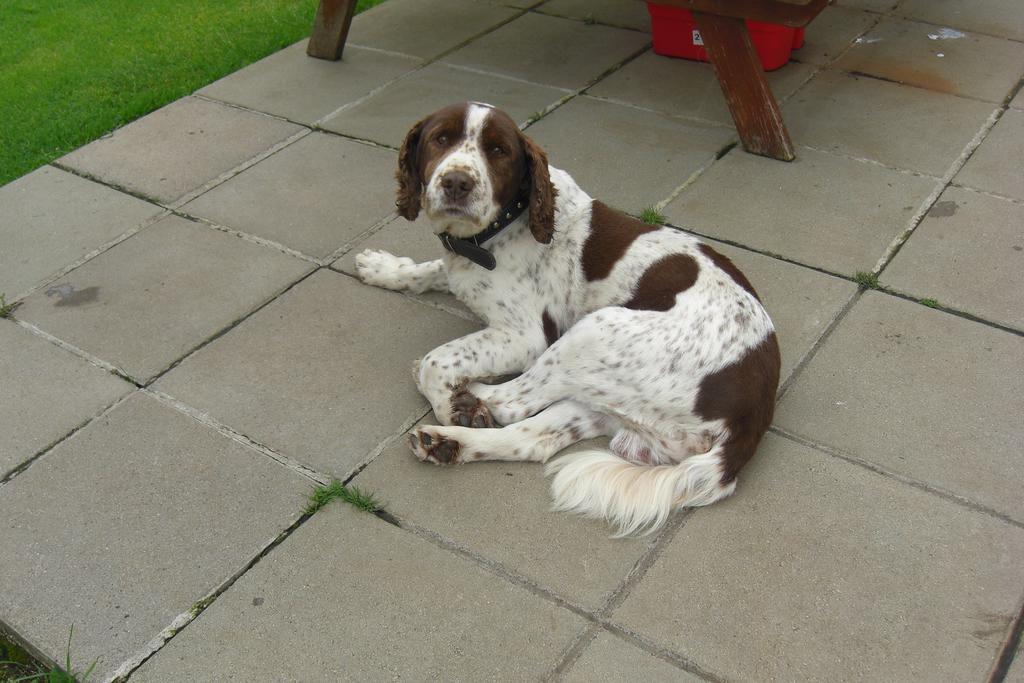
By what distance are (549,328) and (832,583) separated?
1.31 meters

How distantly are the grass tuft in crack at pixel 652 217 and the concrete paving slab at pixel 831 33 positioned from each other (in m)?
2.07

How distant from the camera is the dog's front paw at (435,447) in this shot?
10.2ft

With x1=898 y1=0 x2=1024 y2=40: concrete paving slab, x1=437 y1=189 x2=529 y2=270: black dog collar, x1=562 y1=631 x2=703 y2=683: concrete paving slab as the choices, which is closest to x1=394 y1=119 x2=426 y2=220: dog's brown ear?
x1=437 y1=189 x2=529 y2=270: black dog collar

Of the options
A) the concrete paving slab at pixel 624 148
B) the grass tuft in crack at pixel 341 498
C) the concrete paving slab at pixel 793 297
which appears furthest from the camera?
the concrete paving slab at pixel 624 148

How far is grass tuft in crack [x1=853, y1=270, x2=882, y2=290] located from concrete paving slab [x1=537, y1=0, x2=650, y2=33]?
9.76 feet

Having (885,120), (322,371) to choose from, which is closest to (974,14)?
(885,120)

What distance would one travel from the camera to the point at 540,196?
10.4ft

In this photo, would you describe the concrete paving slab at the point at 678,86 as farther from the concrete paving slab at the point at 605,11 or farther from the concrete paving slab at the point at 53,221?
the concrete paving slab at the point at 53,221

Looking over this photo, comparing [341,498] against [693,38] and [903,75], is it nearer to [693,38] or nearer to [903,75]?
[693,38]

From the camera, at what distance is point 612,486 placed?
9.55 ft

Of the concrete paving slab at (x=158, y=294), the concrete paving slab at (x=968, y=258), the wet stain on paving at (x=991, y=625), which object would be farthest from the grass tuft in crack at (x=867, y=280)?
the concrete paving slab at (x=158, y=294)

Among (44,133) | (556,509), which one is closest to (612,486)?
(556,509)

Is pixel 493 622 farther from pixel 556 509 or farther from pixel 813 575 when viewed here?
pixel 813 575

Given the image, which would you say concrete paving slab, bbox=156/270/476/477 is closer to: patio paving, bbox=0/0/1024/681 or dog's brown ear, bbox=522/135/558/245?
patio paving, bbox=0/0/1024/681
